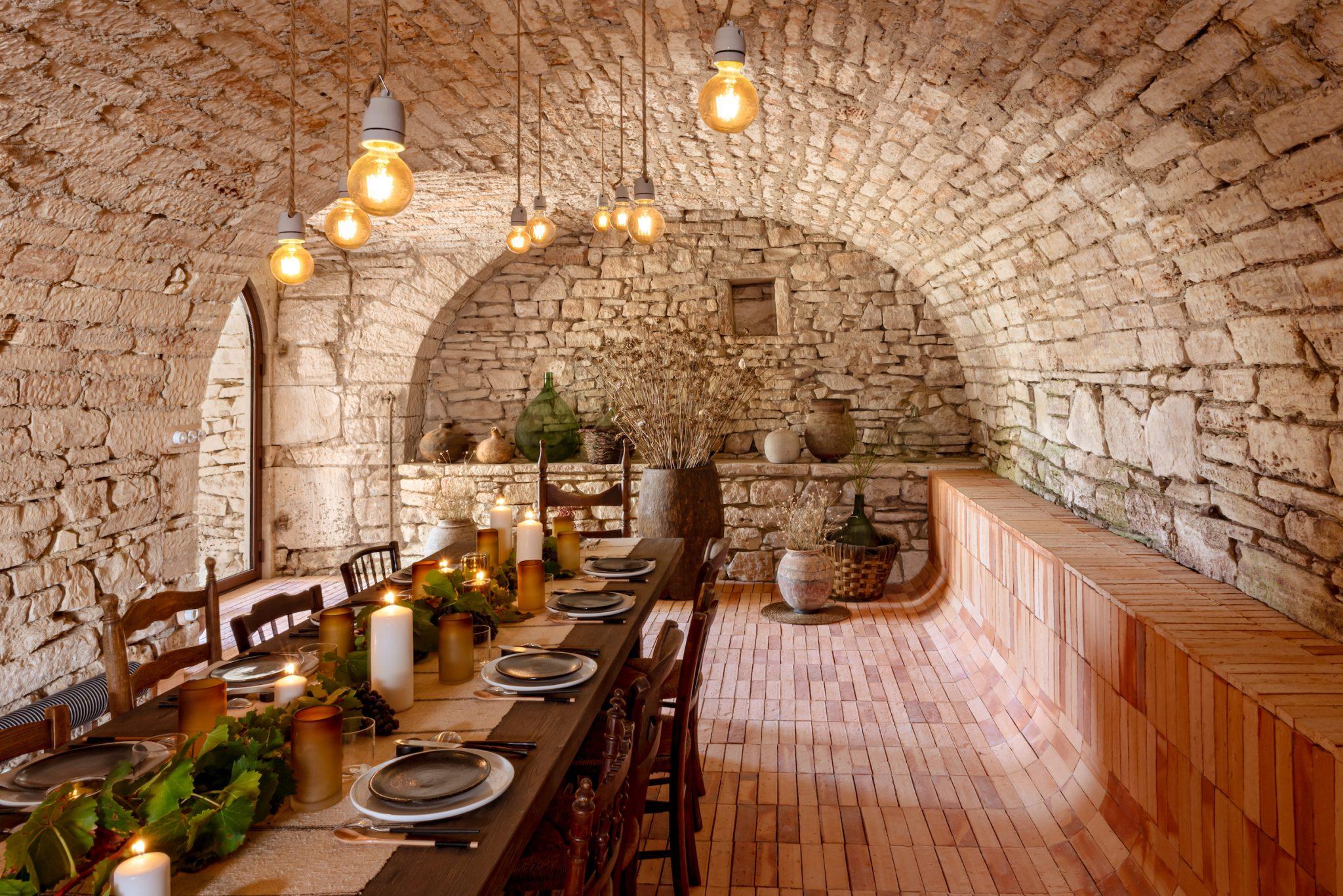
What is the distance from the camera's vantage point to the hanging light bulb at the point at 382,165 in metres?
1.95

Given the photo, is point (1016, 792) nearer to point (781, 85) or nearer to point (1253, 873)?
point (1253, 873)

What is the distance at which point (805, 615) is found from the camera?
17.9ft

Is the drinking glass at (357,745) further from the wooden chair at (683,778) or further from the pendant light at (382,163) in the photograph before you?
the pendant light at (382,163)

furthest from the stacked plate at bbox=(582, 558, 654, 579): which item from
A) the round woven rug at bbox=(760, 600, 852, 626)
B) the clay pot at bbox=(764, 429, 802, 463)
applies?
the clay pot at bbox=(764, 429, 802, 463)

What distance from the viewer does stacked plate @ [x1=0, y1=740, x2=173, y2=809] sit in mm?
1514

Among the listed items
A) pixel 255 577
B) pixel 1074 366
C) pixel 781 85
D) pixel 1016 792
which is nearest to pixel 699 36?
pixel 781 85

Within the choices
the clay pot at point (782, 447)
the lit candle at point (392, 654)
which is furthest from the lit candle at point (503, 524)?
the clay pot at point (782, 447)

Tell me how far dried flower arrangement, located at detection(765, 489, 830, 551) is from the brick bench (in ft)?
4.83

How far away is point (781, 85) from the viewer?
11.8ft

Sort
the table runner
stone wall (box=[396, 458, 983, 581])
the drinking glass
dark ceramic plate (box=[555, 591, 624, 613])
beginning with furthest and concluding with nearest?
stone wall (box=[396, 458, 983, 581])
dark ceramic plate (box=[555, 591, 624, 613])
the drinking glass
the table runner

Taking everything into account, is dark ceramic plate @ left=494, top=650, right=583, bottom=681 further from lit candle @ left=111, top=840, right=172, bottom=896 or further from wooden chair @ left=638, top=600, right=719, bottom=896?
lit candle @ left=111, top=840, right=172, bottom=896

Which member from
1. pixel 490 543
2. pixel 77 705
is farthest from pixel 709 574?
pixel 77 705

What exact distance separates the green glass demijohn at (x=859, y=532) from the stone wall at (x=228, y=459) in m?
4.32

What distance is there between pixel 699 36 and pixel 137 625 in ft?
8.51
